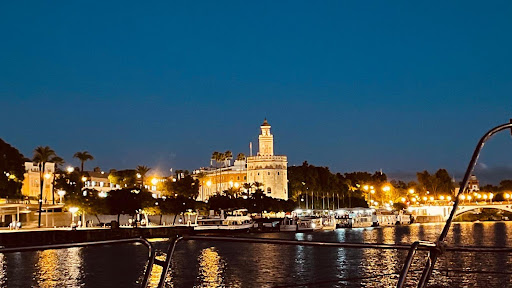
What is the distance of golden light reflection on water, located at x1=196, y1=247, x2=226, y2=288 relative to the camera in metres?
37.0

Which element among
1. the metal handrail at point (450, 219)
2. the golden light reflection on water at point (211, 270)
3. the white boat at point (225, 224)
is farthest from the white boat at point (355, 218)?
the metal handrail at point (450, 219)

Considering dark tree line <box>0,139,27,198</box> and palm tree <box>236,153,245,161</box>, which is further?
palm tree <box>236,153,245,161</box>

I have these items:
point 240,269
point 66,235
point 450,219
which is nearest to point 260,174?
point 66,235

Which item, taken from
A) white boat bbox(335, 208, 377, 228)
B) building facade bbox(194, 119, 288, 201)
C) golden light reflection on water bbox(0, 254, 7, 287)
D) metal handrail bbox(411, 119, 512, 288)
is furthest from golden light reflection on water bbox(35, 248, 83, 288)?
building facade bbox(194, 119, 288, 201)

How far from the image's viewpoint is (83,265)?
1919 inches

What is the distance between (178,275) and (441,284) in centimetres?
1591

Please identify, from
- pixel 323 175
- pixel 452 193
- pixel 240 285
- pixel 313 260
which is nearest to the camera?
pixel 240 285

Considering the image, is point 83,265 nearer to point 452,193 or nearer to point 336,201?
point 336,201

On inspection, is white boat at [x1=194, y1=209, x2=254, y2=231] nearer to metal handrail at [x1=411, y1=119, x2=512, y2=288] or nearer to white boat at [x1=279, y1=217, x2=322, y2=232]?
white boat at [x1=279, y1=217, x2=322, y2=232]

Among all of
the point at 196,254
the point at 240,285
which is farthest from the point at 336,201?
the point at 240,285

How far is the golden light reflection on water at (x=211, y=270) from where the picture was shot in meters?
37.0

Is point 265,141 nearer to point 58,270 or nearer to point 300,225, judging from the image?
point 300,225

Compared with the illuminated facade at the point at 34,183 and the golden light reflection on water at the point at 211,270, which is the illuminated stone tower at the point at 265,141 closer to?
the illuminated facade at the point at 34,183

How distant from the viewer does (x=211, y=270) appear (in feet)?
145
